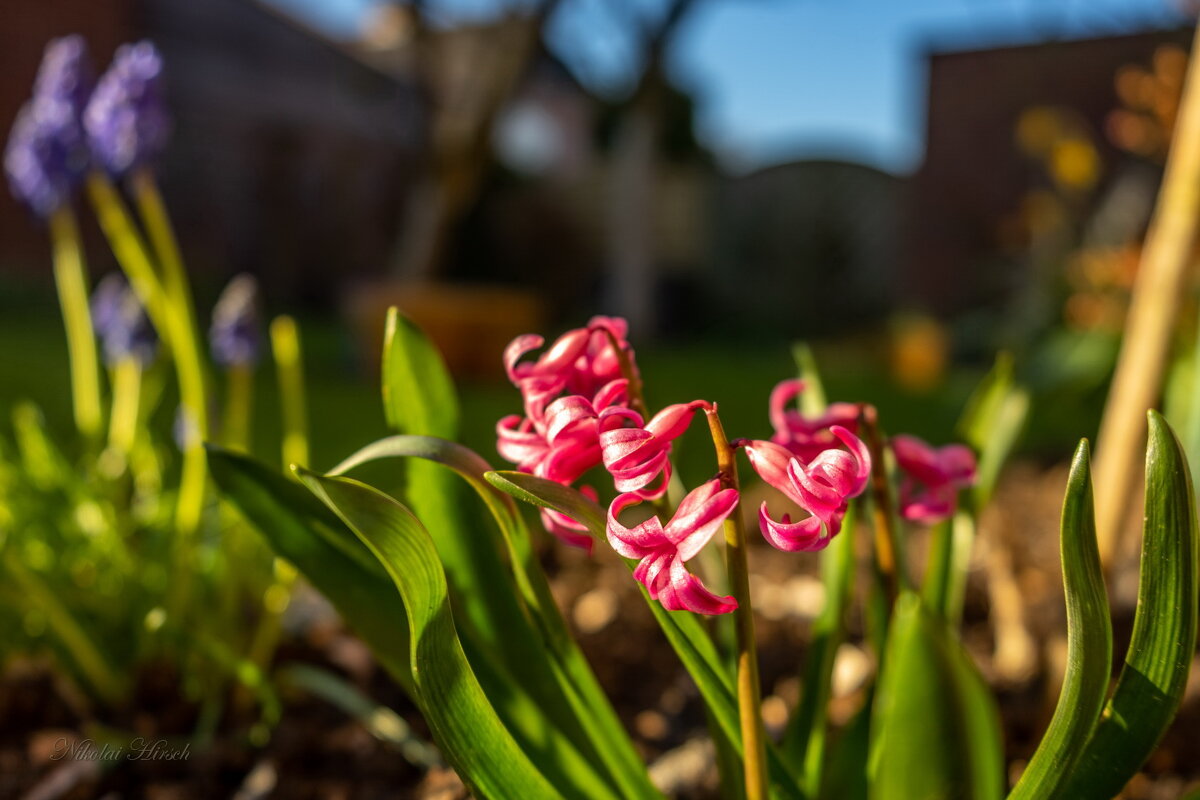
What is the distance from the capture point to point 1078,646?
0.50 m

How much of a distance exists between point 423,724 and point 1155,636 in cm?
79

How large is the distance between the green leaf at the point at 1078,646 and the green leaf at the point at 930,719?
0.14 ft

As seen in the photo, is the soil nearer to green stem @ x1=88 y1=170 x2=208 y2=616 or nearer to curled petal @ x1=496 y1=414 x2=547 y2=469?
green stem @ x1=88 y1=170 x2=208 y2=616

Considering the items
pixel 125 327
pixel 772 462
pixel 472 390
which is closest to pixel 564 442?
pixel 772 462

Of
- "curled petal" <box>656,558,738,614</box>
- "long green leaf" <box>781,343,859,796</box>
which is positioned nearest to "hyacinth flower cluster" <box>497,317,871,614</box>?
"curled petal" <box>656,558,738,614</box>

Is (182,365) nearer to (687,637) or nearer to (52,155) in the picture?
(52,155)

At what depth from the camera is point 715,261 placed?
11297 millimetres

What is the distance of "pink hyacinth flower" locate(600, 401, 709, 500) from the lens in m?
0.49

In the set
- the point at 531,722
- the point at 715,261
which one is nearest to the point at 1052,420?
the point at 531,722

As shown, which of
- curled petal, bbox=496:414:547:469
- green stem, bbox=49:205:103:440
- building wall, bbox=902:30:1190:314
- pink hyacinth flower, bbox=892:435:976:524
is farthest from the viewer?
building wall, bbox=902:30:1190:314

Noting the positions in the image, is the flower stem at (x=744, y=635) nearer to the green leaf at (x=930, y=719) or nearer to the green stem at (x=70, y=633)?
the green leaf at (x=930, y=719)

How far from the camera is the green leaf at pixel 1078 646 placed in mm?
473

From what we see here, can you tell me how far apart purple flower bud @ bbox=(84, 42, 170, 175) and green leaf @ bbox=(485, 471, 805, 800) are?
73 cm

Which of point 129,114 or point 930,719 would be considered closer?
point 930,719
